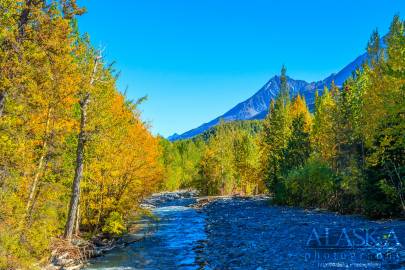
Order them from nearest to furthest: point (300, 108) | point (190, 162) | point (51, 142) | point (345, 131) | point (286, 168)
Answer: point (51, 142) < point (345, 131) < point (286, 168) < point (300, 108) < point (190, 162)

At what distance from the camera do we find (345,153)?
41938 millimetres

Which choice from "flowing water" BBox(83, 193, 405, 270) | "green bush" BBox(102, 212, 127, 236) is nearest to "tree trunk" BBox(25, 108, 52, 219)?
"flowing water" BBox(83, 193, 405, 270)

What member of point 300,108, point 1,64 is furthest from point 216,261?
point 300,108

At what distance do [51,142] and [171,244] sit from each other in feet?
40.0

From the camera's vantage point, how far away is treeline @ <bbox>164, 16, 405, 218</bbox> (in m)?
26.5

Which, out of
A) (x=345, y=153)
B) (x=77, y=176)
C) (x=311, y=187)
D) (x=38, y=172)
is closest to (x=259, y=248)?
(x=77, y=176)

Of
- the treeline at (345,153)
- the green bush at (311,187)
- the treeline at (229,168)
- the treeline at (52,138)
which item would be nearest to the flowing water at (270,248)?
the treeline at (52,138)

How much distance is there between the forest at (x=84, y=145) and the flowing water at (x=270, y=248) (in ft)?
10.1

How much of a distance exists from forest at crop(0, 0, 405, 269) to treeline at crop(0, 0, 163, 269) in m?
0.06

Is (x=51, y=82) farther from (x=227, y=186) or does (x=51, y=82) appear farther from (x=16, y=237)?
(x=227, y=186)

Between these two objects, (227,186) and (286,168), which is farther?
(227,186)

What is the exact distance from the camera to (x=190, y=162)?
412 feet

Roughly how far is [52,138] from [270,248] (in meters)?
12.5

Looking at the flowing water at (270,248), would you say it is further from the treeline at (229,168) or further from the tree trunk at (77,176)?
the treeline at (229,168)
